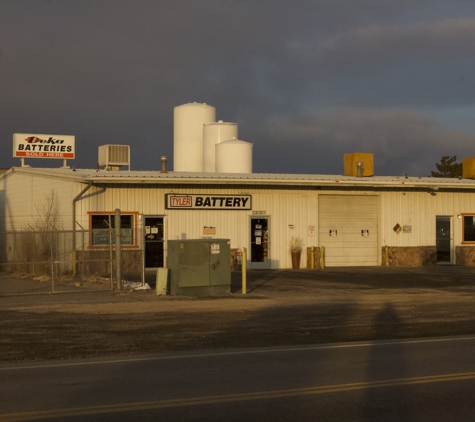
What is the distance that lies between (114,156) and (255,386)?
24.4m

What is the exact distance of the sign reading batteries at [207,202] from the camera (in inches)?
1190

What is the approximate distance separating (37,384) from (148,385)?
1.42 meters

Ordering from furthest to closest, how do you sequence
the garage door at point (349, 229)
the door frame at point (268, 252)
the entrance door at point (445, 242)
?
the entrance door at point (445, 242)
the garage door at point (349, 229)
the door frame at point (268, 252)

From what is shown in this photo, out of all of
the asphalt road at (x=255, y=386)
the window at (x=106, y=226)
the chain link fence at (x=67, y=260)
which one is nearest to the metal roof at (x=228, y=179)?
the window at (x=106, y=226)

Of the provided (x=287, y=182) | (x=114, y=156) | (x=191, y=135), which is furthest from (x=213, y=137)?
(x=287, y=182)

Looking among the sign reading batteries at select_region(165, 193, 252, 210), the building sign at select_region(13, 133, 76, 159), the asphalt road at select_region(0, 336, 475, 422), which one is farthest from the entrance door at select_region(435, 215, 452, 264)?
→ the asphalt road at select_region(0, 336, 475, 422)

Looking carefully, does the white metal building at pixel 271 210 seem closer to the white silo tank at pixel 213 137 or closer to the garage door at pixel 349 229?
the garage door at pixel 349 229

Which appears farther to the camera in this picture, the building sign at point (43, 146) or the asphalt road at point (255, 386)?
the building sign at point (43, 146)

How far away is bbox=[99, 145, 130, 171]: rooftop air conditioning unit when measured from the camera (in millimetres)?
32188

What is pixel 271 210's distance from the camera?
31.7 m

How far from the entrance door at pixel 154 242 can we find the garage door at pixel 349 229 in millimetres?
7186

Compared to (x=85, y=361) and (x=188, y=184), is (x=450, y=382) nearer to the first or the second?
(x=85, y=361)

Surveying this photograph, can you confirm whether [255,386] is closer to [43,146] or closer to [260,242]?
[260,242]

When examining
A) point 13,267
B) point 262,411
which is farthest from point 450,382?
point 13,267
